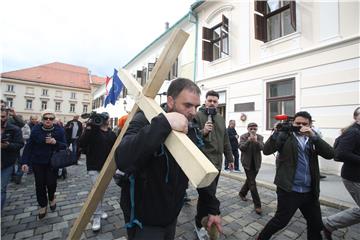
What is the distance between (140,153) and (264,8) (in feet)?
31.0

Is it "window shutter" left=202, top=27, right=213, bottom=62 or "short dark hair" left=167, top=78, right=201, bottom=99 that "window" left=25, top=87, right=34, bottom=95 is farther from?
"short dark hair" left=167, top=78, right=201, bottom=99

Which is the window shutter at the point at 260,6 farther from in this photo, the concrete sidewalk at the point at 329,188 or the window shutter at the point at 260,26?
the concrete sidewalk at the point at 329,188

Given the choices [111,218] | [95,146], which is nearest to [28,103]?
[95,146]

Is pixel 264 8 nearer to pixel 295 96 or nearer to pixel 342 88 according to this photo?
pixel 295 96

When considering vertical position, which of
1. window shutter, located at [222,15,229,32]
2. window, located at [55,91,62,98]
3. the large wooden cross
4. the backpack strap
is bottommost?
the backpack strap

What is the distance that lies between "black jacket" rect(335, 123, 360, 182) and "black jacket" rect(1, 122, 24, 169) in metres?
4.72

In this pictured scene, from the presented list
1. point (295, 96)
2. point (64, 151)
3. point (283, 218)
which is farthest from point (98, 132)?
point (295, 96)

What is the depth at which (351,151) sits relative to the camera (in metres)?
2.70

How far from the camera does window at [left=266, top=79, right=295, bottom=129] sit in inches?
299

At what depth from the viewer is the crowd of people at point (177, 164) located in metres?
1.23

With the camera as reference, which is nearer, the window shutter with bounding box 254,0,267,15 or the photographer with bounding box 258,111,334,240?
the photographer with bounding box 258,111,334,240

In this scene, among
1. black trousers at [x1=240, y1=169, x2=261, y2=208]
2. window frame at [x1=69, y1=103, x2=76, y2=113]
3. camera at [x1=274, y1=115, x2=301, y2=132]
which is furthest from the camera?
window frame at [x1=69, y1=103, x2=76, y2=113]

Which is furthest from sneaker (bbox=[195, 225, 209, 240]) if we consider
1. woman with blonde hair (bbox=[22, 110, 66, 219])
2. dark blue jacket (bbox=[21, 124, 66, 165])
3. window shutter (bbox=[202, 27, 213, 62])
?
window shutter (bbox=[202, 27, 213, 62])

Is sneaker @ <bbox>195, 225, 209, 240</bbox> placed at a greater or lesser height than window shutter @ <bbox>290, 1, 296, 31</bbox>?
lesser
